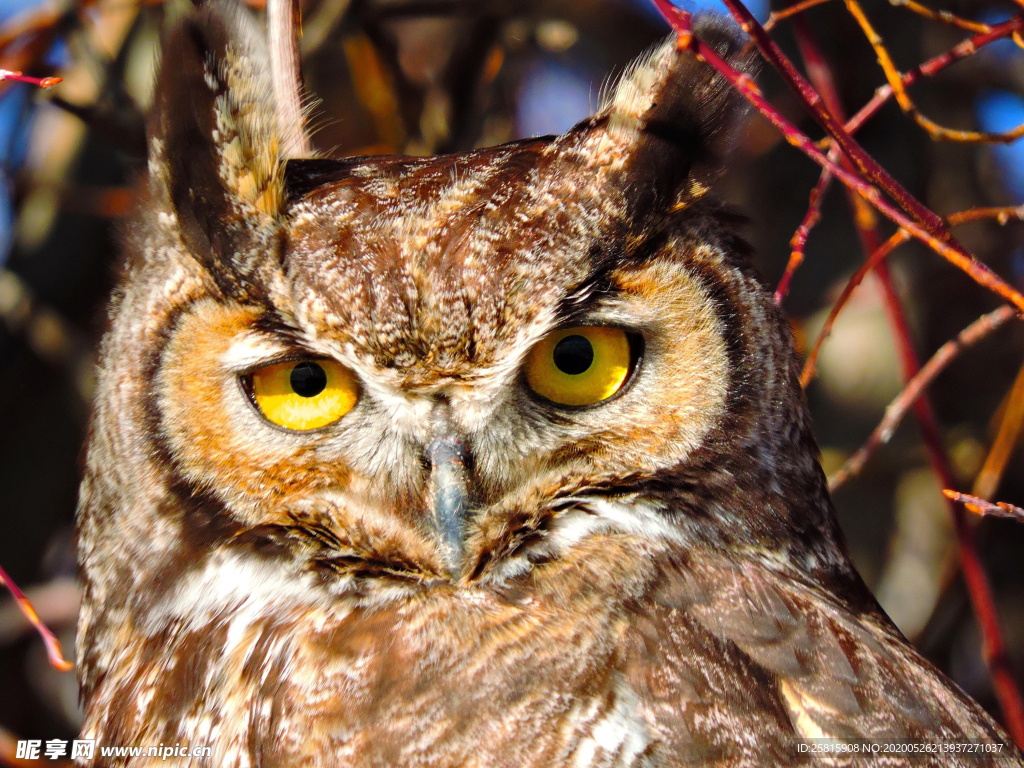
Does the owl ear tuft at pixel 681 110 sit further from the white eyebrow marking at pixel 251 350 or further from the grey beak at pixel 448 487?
the white eyebrow marking at pixel 251 350

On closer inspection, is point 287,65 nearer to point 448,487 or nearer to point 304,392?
point 304,392

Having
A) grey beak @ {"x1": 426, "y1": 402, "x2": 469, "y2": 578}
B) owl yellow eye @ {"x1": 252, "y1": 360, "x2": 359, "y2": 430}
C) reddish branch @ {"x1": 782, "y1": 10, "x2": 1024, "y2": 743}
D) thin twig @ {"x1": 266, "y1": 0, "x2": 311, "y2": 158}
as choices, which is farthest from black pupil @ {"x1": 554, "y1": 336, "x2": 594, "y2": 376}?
reddish branch @ {"x1": 782, "y1": 10, "x2": 1024, "y2": 743}

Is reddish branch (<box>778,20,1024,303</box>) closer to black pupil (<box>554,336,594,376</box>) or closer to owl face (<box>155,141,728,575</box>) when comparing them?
owl face (<box>155,141,728,575</box>)

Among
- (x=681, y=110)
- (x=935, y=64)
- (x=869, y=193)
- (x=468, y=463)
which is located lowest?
(x=468, y=463)

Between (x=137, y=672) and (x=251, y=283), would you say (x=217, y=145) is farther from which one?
(x=137, y=672)

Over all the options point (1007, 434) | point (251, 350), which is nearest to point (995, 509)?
point (251, 350)

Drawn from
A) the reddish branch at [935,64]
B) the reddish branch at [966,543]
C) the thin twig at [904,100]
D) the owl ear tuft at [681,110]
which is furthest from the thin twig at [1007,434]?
the owl ear tuft at [681,110]
